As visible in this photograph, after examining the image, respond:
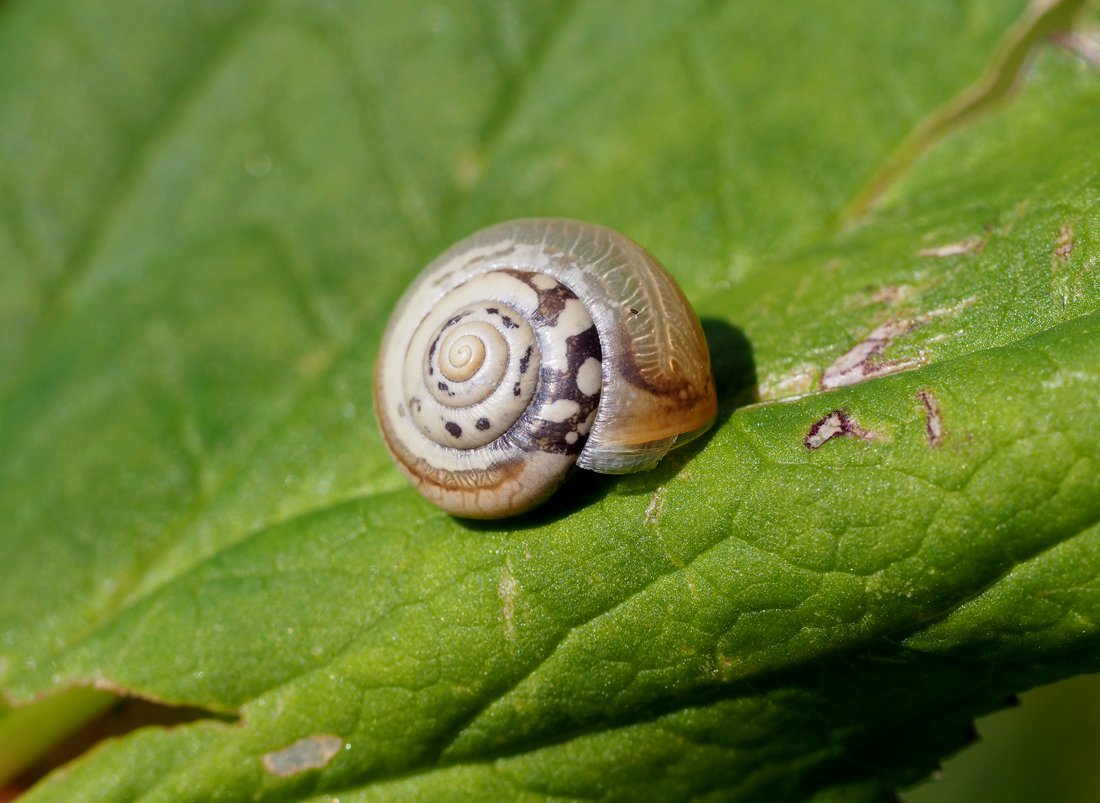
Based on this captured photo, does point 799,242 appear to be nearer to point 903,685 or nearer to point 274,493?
point 903,685

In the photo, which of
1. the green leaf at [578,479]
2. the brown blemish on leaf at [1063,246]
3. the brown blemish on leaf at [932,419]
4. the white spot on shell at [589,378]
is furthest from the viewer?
the white spot on shell at [589,378]

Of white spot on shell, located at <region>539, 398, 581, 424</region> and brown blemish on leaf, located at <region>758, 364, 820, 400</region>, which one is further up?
white spot on shell, located at <region>539, 398, 581, 424</region>

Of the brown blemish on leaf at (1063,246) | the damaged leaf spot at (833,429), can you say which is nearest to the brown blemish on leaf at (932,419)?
the damaged leaf spot at (833,429)

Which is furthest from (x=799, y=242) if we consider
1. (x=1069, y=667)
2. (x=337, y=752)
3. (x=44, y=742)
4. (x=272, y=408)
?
(x=44, y=742)

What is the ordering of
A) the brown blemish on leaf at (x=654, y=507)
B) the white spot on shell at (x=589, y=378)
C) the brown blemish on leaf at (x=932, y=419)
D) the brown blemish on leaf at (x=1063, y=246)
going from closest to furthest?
1. the brown blemish on leaf at (x=932, y=419)
2. the brown blemish on leaf at (x=1063, y=246)
3. the brown blemish on leaf at (x=654, y=507)
4. the white spot on shell at (x=589, y=378)

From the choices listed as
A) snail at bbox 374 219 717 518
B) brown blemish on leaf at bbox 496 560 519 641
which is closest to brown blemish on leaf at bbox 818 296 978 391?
snail at bbox 374 219 717 518

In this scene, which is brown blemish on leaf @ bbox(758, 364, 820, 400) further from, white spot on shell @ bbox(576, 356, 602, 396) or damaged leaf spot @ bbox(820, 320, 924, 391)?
white spot on shell @ bbox(576, 356, 602, 396)

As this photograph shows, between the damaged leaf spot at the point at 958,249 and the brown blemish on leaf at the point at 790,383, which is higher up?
the damaged leaf spot at the point at 958,249

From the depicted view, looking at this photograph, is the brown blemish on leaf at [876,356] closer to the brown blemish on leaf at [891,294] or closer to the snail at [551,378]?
the brown blemish on leaf at [891,294]
